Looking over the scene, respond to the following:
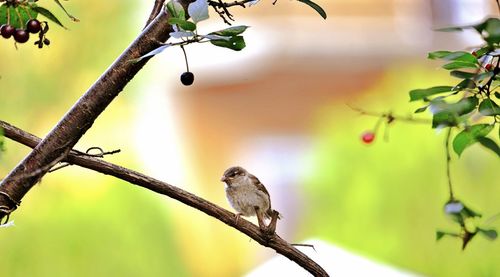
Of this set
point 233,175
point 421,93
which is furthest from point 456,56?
point 233,175

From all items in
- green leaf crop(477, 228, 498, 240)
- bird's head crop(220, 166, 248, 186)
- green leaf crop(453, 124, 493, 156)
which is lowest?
green leaf crop(477, 228, 498, 240)

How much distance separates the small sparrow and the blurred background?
76 cm

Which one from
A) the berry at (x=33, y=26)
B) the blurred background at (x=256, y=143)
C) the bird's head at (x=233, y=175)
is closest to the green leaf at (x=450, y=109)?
the berry at (x=33, y=26)

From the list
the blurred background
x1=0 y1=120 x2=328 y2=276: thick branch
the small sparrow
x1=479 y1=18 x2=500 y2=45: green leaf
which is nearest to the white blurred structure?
the small sparrow

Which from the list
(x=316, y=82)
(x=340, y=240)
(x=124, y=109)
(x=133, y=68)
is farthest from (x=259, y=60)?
(x=133, y=68)

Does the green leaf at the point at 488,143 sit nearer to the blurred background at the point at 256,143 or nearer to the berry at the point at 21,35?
the berry at the point at 21,35

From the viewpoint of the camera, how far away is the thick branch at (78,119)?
43cm

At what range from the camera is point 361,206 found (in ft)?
5.22

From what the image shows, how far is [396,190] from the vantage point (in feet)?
5.33

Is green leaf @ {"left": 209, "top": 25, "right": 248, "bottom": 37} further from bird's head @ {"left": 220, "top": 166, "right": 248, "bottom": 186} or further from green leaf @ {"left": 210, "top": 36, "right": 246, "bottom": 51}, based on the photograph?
bird's head @ {"left": 220, "top": 166, "right": 248, "bottom": 186}

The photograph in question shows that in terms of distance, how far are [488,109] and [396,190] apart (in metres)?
1.26

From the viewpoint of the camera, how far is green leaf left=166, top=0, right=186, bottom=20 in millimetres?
391

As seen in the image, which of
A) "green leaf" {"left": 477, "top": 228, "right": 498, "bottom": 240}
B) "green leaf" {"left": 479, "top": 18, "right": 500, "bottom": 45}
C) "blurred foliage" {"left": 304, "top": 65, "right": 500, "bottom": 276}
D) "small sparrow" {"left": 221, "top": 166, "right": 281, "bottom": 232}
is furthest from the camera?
"blurred foliage" {"left": 304, "top": 65, "right": 500, "bottom": 276}

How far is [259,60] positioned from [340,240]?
1.39 feet
